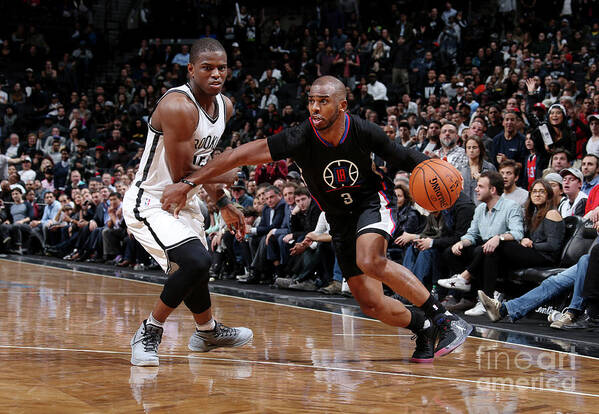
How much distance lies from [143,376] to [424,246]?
4.13m

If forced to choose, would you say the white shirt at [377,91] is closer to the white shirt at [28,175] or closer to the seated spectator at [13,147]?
the white shirt at [28,175]

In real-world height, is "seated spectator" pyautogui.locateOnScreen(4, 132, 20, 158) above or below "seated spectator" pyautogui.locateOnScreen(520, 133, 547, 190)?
above

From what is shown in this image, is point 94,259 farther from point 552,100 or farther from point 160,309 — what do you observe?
point 160,309

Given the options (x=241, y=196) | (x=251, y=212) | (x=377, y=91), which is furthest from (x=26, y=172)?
(x=251, y=212)

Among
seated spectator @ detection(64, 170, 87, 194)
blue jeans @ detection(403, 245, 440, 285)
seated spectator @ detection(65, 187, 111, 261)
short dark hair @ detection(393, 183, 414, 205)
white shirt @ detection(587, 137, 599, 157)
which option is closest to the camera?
blue jeans @ detection(403, 245, 440, 285)

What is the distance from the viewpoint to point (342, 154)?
4.38m

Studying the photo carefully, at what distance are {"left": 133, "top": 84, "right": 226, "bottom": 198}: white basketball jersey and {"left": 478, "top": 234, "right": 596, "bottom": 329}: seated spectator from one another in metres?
2.79

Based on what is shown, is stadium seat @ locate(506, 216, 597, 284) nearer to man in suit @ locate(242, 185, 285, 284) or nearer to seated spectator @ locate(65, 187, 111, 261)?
man in suit @ locate(242, 185, 285, 284)

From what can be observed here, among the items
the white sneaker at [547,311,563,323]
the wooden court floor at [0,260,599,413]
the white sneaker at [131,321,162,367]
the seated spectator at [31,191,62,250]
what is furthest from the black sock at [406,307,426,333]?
the seated spectator at [31,191,62,250]

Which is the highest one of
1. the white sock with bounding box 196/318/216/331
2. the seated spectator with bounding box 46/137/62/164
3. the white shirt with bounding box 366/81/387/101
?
the white shirt with bounding box 366/81/387/101

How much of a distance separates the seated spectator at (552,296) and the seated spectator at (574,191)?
118 cm

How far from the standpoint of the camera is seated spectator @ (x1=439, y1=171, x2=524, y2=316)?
6859 mm

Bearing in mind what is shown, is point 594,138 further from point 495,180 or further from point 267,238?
point 267,238

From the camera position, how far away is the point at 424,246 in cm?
743
